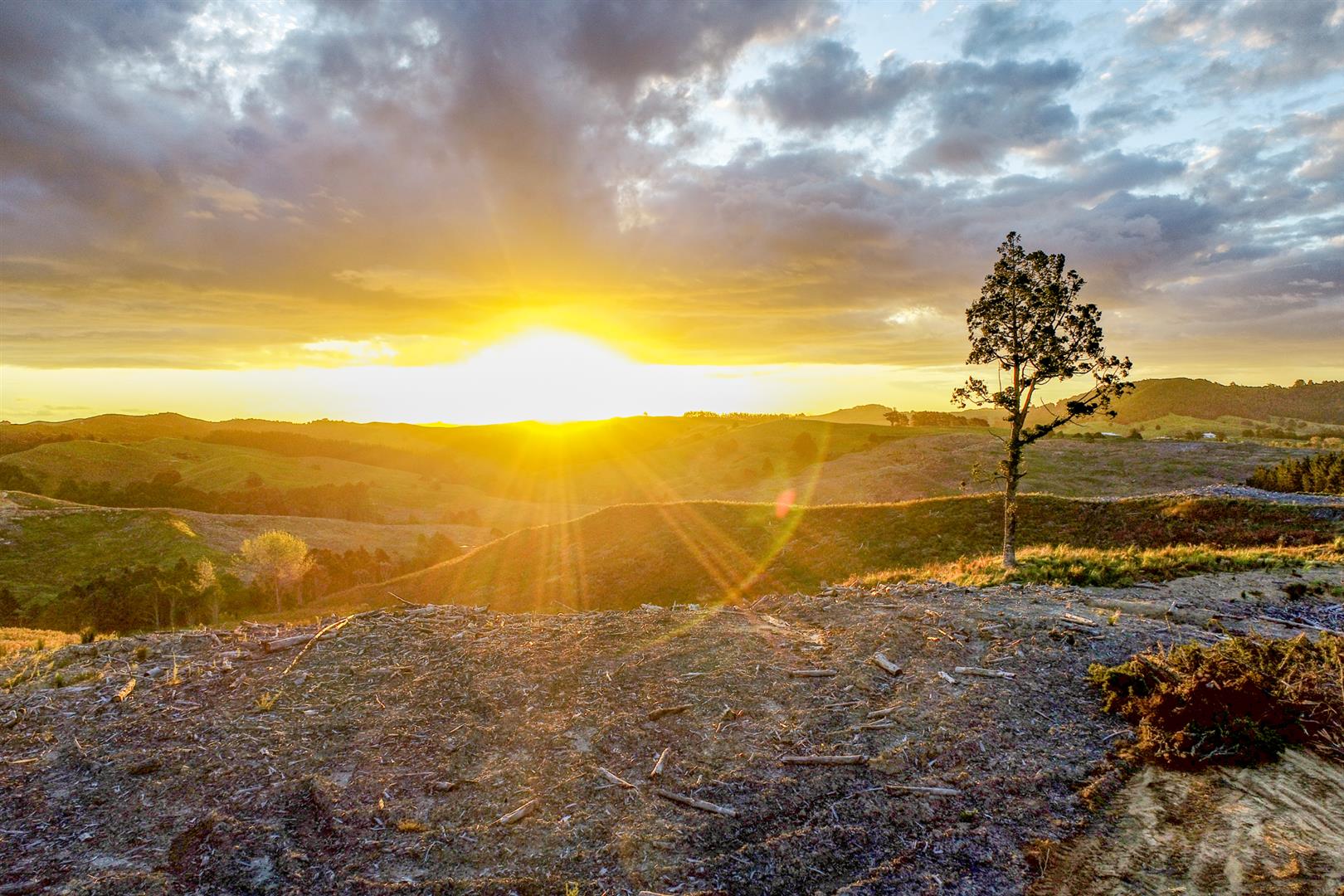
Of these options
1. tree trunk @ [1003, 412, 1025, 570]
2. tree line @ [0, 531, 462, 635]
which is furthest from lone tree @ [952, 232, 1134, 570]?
tree line @ [0, 531, 462, 635]

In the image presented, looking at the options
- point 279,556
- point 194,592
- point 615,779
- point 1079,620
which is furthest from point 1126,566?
point 194,592

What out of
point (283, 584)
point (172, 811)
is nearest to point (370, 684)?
point (172, 811)

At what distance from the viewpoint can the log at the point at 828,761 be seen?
8.84 metres

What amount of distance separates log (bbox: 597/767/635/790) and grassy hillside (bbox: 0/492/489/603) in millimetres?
76890

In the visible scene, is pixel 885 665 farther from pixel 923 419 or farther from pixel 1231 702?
pixel 923 419

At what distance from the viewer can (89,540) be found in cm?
7150

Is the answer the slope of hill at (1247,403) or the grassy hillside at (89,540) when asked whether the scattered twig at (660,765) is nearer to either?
the grassy hillside at (89,540)

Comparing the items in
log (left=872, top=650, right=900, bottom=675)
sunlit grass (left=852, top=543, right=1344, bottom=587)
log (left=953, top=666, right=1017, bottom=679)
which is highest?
log (left=953, top=666, right=1017, bottom=679)

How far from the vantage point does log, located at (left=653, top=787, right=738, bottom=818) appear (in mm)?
7855

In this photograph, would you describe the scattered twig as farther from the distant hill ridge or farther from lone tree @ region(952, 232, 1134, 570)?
the distant hill ridge

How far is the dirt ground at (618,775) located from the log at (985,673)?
0.24 meters

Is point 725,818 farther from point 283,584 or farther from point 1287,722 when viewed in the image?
point 283,584

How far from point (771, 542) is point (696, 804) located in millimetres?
33969

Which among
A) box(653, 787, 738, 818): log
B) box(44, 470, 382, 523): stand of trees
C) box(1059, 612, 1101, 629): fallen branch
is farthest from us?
box(44, 470, 382, 523): stand of trees
